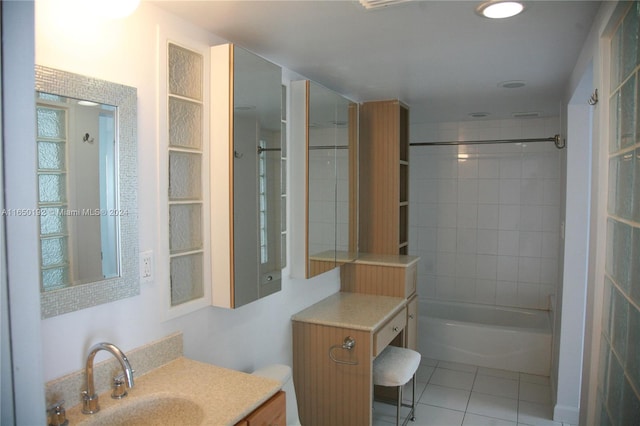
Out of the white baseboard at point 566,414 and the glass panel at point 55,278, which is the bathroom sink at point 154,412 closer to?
the glass panel at point 55,278

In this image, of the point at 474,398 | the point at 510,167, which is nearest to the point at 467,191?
the point at 510,167

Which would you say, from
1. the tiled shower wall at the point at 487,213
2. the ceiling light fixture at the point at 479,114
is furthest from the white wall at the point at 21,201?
the tiled shower wall at the point at 487,213

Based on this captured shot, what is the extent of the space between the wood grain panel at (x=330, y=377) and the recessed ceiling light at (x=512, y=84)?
1801mm

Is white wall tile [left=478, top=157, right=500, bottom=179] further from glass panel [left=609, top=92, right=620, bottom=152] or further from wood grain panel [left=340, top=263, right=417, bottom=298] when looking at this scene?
glass panel [left=609, top=92, right=620, bottom=152]

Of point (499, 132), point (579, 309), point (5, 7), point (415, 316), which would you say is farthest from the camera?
point (499, 132)

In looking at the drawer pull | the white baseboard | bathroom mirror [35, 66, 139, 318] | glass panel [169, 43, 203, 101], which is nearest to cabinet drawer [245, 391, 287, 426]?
bathroom mirror [35, 66, 139, 318]

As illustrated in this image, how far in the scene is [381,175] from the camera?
355 cm

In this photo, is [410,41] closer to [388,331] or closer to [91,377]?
[388,331]

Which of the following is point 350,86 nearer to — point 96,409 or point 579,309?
point 579,309

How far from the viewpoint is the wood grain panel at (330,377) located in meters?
2.48

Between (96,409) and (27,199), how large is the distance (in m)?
0.90

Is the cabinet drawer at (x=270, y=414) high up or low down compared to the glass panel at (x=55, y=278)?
down

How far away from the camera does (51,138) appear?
136cm

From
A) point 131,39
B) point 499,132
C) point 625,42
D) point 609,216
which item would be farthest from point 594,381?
point 499,132
